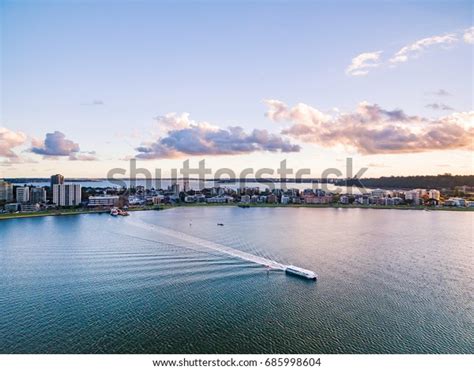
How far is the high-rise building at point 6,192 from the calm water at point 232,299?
475 inches

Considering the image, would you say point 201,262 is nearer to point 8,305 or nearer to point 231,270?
point 231,270

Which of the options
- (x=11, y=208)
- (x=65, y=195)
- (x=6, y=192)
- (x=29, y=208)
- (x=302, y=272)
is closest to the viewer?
(x=302, y=272)

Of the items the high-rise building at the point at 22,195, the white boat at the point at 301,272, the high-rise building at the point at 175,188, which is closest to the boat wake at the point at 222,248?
the white boat at the point at 301,272

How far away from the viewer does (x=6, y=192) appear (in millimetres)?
17656

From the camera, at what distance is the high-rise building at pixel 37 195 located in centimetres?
1781

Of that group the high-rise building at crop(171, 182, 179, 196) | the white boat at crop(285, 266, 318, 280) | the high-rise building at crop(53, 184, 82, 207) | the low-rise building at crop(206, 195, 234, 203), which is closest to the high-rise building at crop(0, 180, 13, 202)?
the high-rise building at crop(53, 184, 82, 207)

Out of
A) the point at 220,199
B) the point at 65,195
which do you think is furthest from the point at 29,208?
the point at 220,199

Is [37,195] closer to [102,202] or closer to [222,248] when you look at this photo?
[102,202]

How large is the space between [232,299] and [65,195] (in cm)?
1625

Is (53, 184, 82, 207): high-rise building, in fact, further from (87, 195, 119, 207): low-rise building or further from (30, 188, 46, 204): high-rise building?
(30, 188, 46, 204): high-rise building

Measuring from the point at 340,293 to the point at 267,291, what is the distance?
0.94 metres

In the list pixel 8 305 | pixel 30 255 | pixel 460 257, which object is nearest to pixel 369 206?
pixel 460 257

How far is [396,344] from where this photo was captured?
3240mm

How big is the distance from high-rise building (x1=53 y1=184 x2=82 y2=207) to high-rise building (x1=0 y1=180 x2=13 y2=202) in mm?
2250
